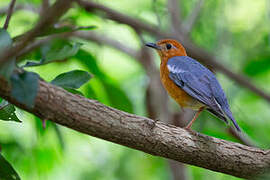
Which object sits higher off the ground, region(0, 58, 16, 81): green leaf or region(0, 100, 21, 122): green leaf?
region(0, 58, 16, 81): green leaf

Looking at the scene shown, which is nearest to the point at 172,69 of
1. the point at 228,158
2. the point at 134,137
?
the point at 228,158

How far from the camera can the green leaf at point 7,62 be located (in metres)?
2.35

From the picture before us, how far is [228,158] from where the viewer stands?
12.1 feet

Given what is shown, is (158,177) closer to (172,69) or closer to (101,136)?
(172,69)

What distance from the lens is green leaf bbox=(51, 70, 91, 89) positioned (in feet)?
10.5

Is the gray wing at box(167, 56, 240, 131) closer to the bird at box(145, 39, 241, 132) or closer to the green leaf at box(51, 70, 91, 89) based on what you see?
the bird at box(145, 39, 241, 132)

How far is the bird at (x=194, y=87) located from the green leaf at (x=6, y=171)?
1.96 m

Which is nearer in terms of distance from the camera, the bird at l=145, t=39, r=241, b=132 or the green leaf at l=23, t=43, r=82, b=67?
the green leaf at l=23, t=43, r=82, b=67

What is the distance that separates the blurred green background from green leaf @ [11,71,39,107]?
2719mm

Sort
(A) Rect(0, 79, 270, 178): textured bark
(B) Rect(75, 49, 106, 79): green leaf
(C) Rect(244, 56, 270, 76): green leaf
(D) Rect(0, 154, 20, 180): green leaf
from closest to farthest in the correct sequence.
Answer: (A) Rect(0, 79, 270, 178): textured bark
(D) Rect(0, 154, 20, 180): green leaf
(B) Rect(75, 49, 106, 79): green leaf
(C) Rect(244, 56, 270, 76): green leaf

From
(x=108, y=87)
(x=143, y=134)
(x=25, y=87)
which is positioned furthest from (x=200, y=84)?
(x=25, y=87)

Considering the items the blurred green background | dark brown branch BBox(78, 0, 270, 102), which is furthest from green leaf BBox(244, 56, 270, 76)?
dark brown branch BBox(78, 0, 270, 102)

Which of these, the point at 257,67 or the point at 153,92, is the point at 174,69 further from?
the point at 257,67

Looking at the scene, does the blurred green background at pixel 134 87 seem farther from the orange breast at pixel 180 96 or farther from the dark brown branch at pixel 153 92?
the orange breast at pixel 180 96
